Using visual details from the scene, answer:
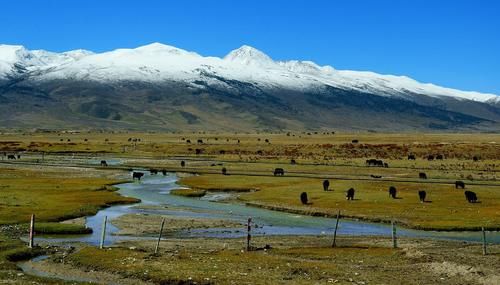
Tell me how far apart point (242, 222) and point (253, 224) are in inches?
60.8

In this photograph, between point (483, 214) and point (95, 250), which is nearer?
point (95, 250)

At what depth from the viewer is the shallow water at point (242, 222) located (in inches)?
1713

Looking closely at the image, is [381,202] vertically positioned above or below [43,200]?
above

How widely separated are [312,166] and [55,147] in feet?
264

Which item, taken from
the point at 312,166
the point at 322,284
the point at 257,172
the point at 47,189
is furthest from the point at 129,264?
the point at 312,166

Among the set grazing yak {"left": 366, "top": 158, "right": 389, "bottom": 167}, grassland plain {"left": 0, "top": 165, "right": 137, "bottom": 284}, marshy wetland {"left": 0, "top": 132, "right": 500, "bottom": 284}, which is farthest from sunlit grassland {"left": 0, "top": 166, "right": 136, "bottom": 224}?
grazing yak {"left": 366, "top": 158, "right": 389, "bottom": 167}

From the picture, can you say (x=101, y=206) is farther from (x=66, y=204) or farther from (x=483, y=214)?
(x=483, y=214)

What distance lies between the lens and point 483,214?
5178 cm

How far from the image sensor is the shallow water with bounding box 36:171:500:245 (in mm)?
43500

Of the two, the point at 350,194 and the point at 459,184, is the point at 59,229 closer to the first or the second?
the point at 350,194

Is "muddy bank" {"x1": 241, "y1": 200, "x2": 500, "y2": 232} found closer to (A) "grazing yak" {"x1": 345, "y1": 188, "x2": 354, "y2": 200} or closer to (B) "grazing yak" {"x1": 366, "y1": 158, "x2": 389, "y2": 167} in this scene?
(A) "grazing yak" {"x1": 345, "y1": 188, "x2": 354, "y2": 200}

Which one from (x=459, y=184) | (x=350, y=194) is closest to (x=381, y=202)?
(x=350, y=194)

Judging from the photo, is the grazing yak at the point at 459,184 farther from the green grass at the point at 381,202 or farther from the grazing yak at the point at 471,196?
the grazing yak at the point at 471,196

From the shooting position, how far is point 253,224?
48.5 metres
